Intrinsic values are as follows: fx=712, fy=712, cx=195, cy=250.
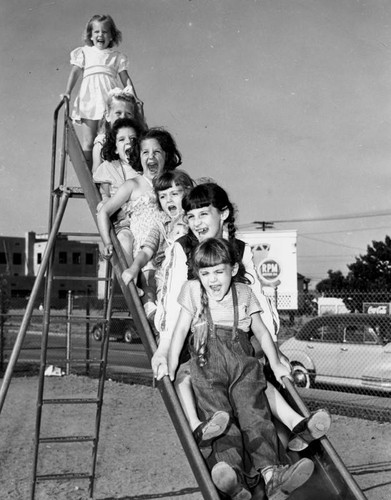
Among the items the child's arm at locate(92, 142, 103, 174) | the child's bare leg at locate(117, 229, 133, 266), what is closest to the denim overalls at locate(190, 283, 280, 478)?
the child's bare leg at locate(117, 229, 133, 266)

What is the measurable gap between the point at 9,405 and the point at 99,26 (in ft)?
21.6

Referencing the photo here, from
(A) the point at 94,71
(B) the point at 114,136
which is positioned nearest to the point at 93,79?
(A) the point at 94,71

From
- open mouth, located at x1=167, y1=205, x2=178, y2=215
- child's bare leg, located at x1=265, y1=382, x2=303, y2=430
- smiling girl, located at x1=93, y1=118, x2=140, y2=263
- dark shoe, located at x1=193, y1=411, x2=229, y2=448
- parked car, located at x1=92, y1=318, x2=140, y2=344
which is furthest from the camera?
parked car, located at x1=92, y1=318, x2=140, y2=344

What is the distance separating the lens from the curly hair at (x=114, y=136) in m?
4.92

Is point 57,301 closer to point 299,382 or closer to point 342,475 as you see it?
point 299,382

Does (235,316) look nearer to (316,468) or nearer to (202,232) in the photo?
(202,232)

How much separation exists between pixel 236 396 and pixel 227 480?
1.41ft

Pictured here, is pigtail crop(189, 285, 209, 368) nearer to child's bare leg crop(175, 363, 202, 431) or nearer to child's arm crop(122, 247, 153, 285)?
child's bare leg crop(175, 363, 202, 431)

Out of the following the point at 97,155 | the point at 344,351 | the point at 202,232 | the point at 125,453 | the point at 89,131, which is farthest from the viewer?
the point at 344,351

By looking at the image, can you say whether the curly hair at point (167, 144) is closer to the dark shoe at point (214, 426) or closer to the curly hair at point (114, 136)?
the curly hair at point (114, 136)

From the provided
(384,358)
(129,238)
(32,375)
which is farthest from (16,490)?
(32,375)

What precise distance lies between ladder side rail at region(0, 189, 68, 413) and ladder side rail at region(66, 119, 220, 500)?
38cm

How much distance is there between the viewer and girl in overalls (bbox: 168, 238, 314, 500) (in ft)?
9.09

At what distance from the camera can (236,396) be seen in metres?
3.03
